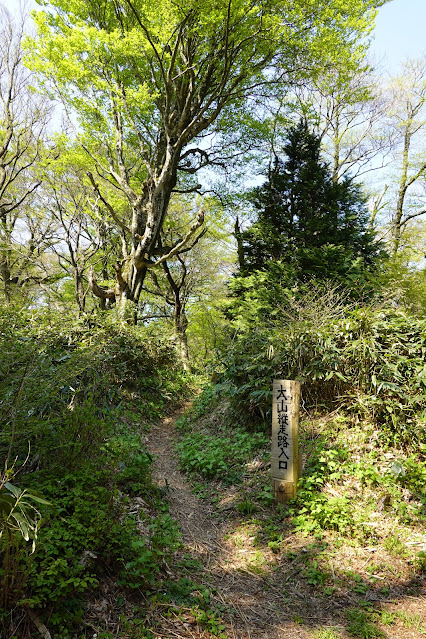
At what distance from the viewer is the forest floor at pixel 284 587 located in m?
2.62

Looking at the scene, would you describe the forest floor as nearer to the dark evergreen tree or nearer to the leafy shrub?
the leafy shrub

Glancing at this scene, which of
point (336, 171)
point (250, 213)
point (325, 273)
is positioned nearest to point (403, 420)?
point (325, 273)

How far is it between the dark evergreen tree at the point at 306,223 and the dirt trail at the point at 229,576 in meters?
7.40

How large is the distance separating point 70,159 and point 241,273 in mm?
6271

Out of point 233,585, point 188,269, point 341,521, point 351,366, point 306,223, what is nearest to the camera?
Result: point 233,585

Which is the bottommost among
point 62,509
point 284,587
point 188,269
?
point 284,587

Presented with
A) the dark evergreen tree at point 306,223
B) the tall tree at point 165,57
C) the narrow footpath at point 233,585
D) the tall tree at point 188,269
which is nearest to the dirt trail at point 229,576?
the narrow footpath at point 233,585

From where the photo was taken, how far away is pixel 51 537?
93.4 inches

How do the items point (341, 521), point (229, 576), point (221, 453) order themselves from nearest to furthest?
point (229, 576), point (341, 521), point (221, 453)

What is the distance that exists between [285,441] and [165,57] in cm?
999

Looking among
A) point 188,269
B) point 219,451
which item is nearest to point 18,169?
point 188,269

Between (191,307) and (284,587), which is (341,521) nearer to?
(284,587)

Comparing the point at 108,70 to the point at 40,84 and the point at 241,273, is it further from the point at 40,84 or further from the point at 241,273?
the point at 241,273

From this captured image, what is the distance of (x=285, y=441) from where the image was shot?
4.34 meters
